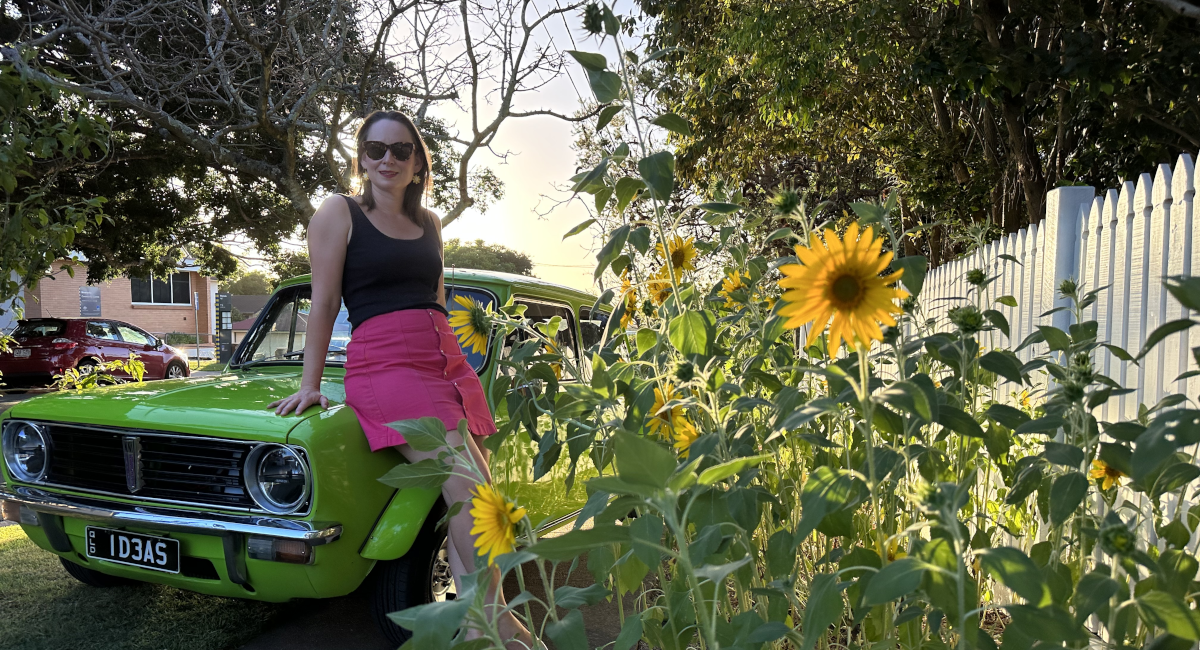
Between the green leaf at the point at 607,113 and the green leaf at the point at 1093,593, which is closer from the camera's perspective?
the green leaf at the point at 1093,593

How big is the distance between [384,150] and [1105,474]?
2.18 metres

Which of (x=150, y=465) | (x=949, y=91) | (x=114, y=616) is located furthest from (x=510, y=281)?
(x=949, y=91)

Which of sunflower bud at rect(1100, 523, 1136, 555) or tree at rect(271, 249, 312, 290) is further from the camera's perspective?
tree at rect(271, 249, 312, 290)

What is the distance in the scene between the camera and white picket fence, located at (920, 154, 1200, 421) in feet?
6.53

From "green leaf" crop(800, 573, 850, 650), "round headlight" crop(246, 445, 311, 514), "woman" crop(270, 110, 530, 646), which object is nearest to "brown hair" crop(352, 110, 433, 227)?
"woman" crop(270, 110, 530, 646)

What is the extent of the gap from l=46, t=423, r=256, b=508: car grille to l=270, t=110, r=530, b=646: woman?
29 centimetres

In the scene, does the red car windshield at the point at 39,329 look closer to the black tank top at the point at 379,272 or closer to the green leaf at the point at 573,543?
the black tank top at the point at 379,272

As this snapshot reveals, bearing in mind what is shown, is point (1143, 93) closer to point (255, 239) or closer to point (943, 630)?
point (943, 630)

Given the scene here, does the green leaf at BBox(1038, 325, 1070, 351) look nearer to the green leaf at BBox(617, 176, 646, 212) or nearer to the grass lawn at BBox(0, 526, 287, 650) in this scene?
the green leaf at BBox(617, 176, 646, 212)

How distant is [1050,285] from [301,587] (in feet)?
9.14

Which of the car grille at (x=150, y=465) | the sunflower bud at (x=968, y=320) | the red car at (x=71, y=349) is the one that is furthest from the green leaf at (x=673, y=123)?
the red car at (x=71, y=349)

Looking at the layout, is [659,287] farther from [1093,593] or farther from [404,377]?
[1093,593]

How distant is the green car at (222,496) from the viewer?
8.34ft

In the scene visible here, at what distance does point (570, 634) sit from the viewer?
1.07m
